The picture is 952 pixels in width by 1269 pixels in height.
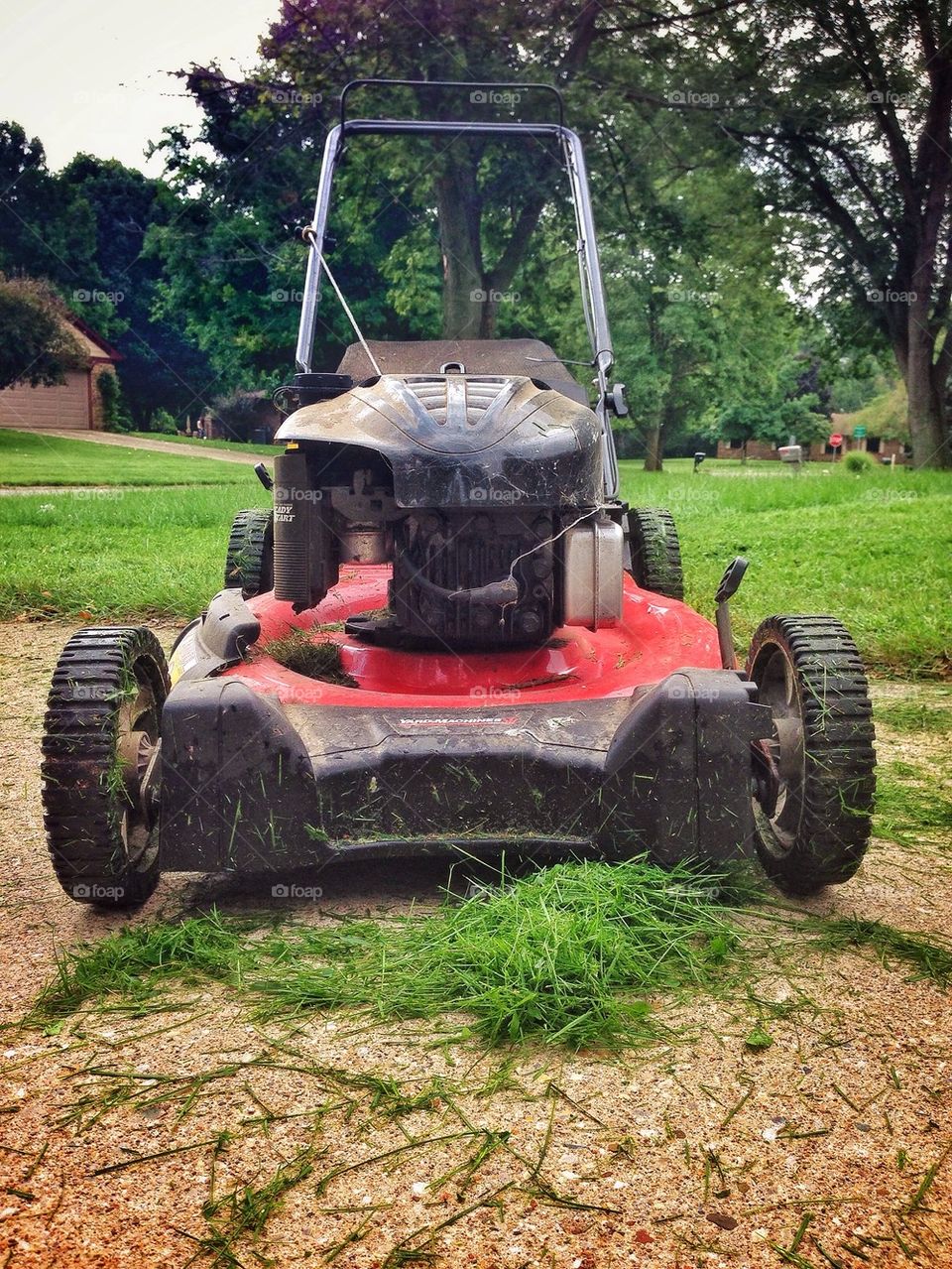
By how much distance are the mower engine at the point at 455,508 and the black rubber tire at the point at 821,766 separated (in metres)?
0.55

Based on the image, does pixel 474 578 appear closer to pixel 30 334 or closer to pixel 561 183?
pixel 30 334

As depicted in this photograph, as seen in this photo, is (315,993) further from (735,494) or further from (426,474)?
(735,494)

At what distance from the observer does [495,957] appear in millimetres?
2531

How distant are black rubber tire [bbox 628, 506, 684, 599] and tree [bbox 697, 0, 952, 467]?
1182cm

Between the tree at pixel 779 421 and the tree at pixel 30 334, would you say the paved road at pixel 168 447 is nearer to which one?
the tree at pixel 30 334

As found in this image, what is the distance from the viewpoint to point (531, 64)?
13.6m

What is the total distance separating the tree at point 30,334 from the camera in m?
11.8

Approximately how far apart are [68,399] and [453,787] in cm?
1783

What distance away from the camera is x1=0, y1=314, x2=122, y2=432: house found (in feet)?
44.4

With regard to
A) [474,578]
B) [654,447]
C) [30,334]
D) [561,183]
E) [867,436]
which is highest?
[561,183]

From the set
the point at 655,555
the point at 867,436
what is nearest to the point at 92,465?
the point at 655,555

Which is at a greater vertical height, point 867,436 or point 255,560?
point 867,436

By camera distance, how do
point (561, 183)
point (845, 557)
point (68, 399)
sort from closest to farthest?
point (845, 557) < point (561, 183) < point (68, 399)

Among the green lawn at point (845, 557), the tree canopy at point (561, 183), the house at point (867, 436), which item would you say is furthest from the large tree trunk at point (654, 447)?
the green lawn at point (845, 557)
